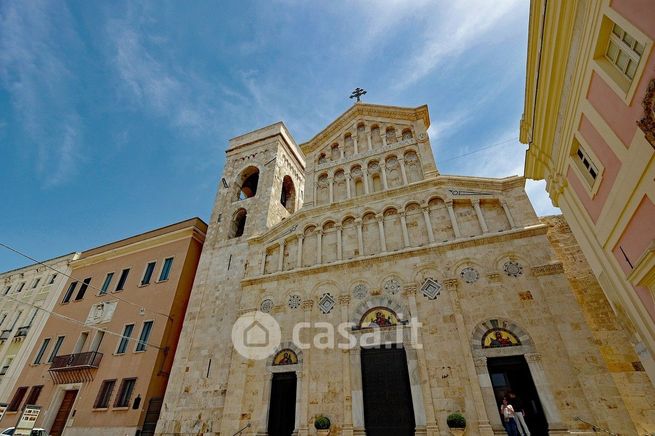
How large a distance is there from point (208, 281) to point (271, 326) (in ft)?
19.7

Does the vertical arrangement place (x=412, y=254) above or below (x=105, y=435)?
above

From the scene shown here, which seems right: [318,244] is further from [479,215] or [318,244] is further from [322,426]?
[322,426]

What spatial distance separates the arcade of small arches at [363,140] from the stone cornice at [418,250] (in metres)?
6.87

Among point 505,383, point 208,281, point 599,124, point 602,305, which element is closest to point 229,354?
point 208,281

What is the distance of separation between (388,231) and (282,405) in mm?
8466

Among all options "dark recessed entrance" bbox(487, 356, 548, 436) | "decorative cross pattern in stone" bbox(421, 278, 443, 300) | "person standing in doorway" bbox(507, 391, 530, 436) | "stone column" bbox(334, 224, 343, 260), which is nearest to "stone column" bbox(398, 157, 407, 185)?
"stone column" bbox(334, 224, 343, 260)

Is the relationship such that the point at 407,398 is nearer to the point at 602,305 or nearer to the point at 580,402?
the point at 580,402

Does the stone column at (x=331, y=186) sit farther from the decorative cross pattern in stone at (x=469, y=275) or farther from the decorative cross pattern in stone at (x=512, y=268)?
the decorative cross pattern in stone at (x=512, y=268)

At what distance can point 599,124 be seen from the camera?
7.24 m

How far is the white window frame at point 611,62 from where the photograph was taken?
563cm

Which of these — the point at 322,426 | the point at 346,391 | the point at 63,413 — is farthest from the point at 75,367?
the point at 346,391

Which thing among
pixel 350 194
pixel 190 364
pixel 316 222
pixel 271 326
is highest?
pixel 350 194

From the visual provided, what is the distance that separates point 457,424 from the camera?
9.76 metres

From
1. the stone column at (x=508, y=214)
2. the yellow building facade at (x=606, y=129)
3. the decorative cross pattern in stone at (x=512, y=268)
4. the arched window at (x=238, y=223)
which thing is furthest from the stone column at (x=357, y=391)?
the arched window at (x=238, y=223)
